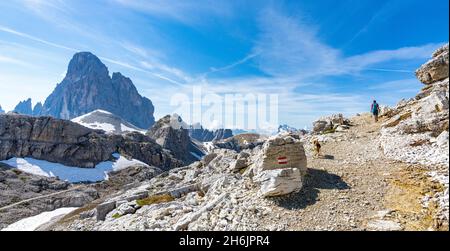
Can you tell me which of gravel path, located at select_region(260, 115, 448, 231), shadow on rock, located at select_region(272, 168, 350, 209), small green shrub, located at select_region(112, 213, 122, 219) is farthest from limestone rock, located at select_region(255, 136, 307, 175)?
small green shrub, located at select_region(112, 213, 122, 219)

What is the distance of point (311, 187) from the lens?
67.4 feet

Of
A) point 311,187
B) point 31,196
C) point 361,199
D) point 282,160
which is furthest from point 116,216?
point 31,196

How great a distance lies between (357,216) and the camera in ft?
51.7

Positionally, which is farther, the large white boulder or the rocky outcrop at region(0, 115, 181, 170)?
the rocky outcrop at region(0, 115, 181, 170)

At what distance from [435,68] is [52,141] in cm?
16256

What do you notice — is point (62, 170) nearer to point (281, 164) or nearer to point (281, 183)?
point (281, 164)

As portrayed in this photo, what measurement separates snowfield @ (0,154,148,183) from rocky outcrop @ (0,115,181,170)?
3665 millimetres

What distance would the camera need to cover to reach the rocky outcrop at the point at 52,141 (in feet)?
456

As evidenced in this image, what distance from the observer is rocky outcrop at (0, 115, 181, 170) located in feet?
456

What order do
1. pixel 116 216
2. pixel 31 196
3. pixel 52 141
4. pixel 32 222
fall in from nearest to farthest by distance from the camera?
pixel 116 216 < pixel 32 222 < pixel 31 196 < pixel 52 141

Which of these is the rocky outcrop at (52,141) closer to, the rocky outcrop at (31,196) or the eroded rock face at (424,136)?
the rocky outcrop at (31,196)

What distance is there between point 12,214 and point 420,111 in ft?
303

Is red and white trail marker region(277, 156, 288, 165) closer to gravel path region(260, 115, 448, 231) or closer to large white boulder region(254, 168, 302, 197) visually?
gravel path region(260, 115, 448, 231)
